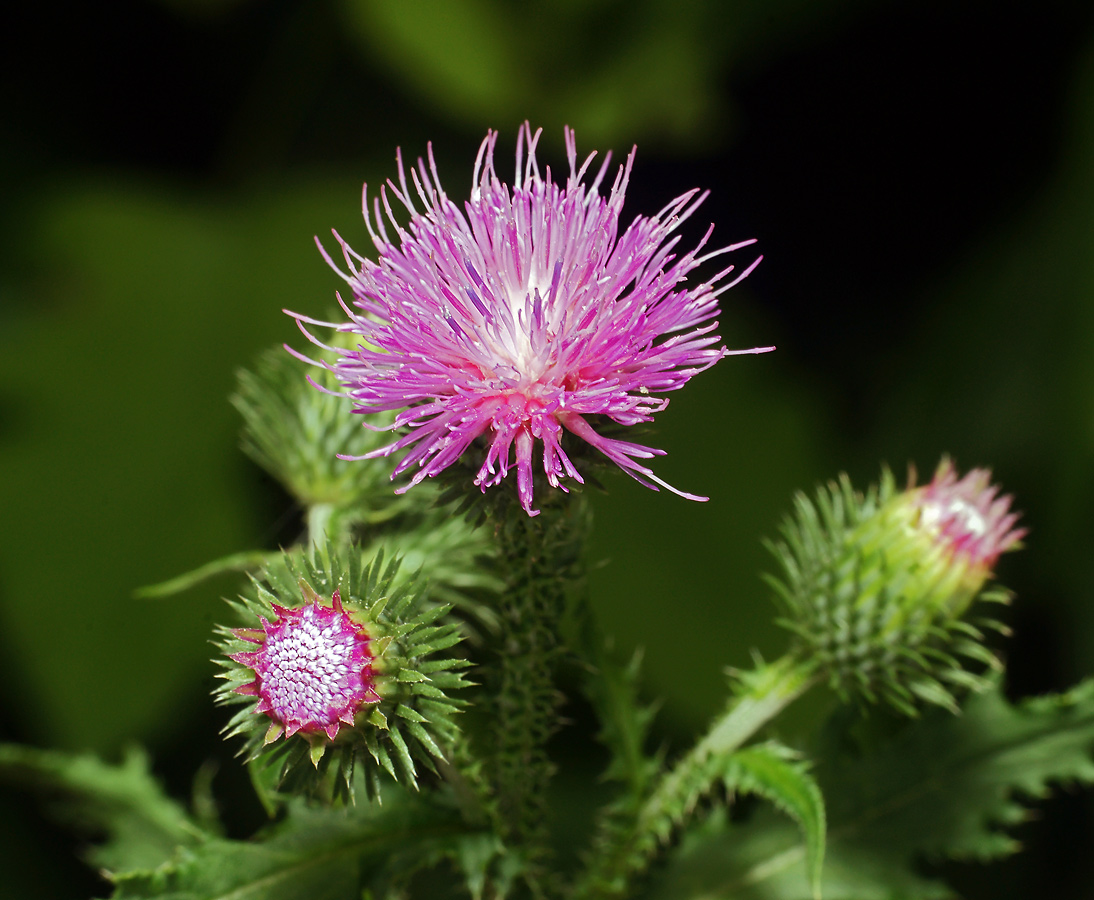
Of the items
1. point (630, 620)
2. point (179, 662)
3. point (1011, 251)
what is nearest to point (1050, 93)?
point (1011, 251)

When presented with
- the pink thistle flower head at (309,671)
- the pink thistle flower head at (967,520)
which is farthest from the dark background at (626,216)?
the pink thistle flower head at (309,671)

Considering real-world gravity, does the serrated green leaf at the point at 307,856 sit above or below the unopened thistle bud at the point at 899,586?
below

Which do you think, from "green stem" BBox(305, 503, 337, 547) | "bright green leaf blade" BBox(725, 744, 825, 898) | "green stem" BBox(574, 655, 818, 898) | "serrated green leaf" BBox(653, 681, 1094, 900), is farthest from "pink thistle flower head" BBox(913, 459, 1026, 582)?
"green stem" BBox(305, 503, 337, 547)

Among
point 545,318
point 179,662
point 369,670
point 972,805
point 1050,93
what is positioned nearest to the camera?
point 369,670

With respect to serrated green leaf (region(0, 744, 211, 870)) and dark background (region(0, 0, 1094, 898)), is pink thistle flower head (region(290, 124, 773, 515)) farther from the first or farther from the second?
dark background (region(0, 0, 1094, 898))

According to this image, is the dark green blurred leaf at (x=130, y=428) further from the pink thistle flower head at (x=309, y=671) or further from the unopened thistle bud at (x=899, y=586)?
the unopened thistle bud at (x=899, y=586)

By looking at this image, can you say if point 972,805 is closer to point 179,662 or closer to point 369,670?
point 369,670

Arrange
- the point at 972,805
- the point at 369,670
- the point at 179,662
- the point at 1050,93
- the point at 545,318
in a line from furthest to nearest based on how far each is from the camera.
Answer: the point at 1050,93 → the point at 179,662 → the point at 972,805 → the point at 545,318 → the point at 369,670
